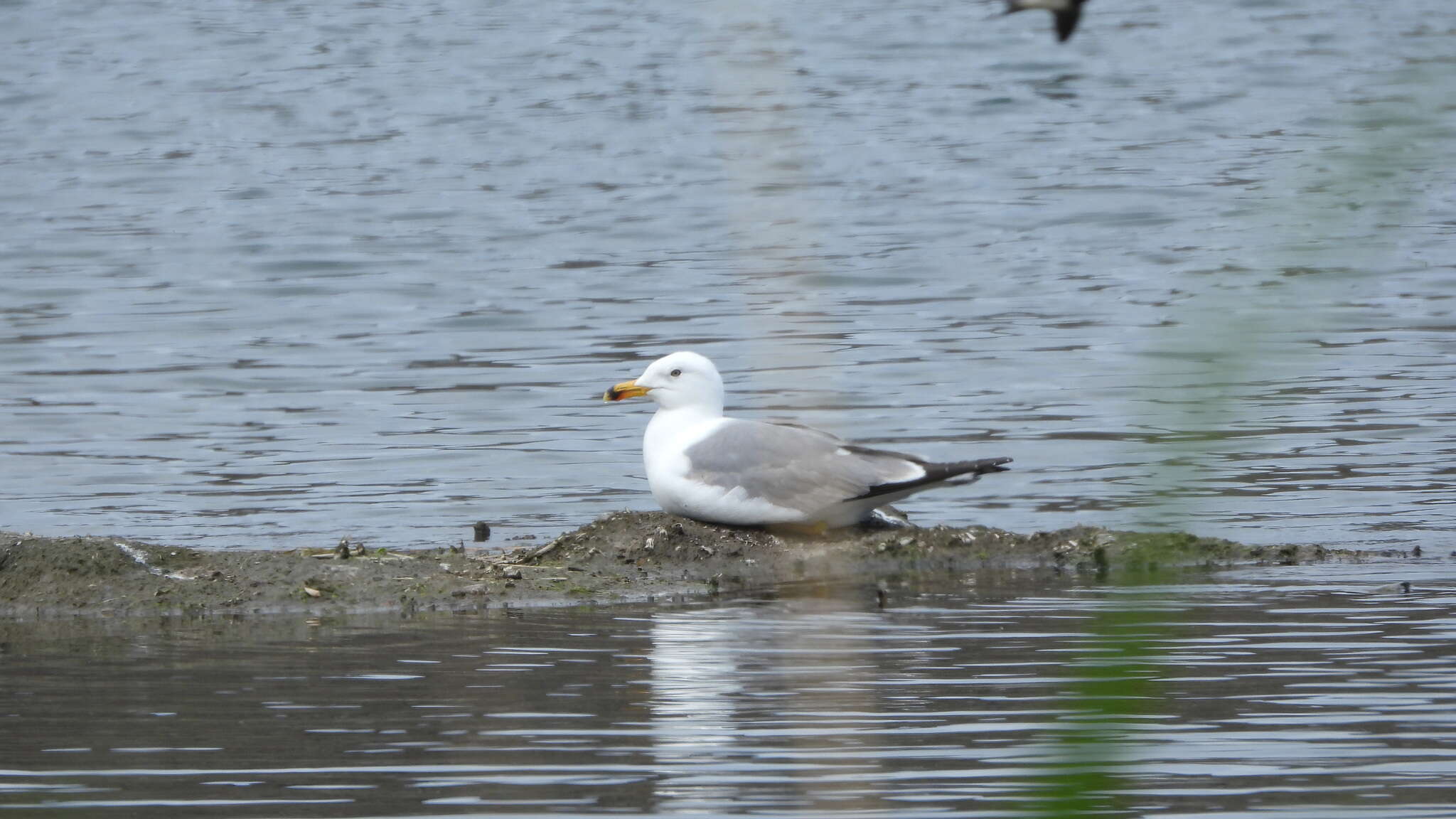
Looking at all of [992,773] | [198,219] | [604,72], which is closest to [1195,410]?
[992,773]

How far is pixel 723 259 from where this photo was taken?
20391 mm

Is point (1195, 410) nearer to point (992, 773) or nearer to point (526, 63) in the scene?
point (992, 773)

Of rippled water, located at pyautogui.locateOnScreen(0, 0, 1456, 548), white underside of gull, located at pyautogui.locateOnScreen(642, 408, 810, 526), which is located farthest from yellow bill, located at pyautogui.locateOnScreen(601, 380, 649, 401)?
rippled water, located at pyautogui.locateOnScreen(0, 0, 1456, 548)

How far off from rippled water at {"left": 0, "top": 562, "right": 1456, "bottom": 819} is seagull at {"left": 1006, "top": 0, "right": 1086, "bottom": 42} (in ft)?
3.32

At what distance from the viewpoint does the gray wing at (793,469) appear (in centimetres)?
895

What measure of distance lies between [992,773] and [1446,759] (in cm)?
106

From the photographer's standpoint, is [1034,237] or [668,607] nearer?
[668,607]

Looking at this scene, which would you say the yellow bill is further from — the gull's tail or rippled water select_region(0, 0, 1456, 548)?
the gull's tail

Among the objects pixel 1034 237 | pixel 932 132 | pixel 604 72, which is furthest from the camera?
pixel 604 72

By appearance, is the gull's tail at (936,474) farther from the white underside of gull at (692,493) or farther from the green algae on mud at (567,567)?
the white underside of gull at (692,493)

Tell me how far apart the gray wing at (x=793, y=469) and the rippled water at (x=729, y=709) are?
998 millimetres

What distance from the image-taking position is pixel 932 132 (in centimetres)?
2933

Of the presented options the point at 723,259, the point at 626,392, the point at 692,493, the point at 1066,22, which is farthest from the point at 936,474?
the point at 723,259

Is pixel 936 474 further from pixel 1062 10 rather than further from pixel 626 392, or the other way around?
pixel 1062 10
